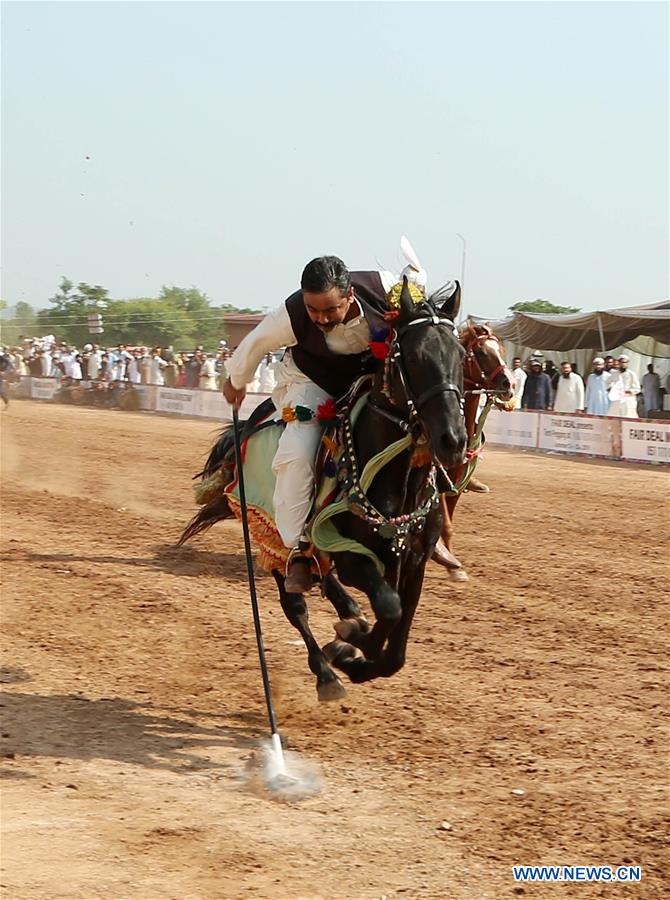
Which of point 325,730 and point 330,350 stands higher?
point 330,350

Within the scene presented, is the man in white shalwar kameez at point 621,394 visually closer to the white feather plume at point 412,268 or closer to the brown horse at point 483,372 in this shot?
the brown horse at point 483,372

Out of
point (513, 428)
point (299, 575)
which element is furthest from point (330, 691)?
point (513, 428)

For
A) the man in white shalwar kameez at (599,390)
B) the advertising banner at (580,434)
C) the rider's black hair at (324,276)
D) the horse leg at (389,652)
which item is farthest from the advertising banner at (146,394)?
the rider's black hair at (324,276)

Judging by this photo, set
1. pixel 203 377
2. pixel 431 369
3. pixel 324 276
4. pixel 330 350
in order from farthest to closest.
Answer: pixel 203 377, pixel 330 350, pixel 324 276, pixel 431 369

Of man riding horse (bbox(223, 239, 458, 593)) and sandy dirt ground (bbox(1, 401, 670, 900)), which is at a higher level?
man riding horse (bbox(223, 239, 458, 593))

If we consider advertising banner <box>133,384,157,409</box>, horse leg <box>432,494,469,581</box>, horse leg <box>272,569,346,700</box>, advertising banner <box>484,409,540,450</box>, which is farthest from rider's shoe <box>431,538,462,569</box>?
advertising banner <box>133,384,157,409</box>

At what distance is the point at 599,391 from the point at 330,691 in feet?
57.7

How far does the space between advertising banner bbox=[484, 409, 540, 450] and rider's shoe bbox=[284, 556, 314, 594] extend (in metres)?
15.4

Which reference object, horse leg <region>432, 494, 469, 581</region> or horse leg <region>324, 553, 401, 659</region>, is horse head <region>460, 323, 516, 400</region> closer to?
horse leg <region>432, 494, 469, 581</region>

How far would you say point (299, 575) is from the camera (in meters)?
6.06

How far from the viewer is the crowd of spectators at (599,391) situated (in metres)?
22.4

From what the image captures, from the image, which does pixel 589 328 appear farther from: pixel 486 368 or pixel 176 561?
pixel 486 368

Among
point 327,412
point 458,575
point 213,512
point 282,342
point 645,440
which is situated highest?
point 282,342

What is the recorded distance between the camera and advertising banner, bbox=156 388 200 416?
29.4 m
